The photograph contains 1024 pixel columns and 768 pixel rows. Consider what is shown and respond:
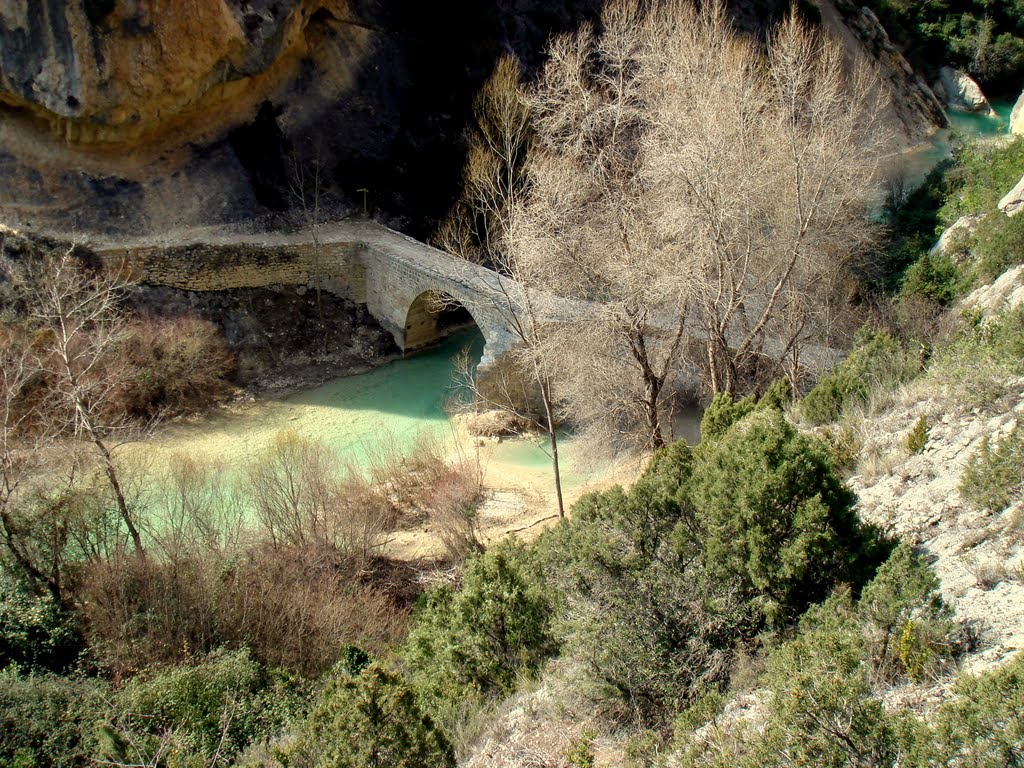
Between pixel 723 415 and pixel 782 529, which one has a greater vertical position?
pixel 782 529

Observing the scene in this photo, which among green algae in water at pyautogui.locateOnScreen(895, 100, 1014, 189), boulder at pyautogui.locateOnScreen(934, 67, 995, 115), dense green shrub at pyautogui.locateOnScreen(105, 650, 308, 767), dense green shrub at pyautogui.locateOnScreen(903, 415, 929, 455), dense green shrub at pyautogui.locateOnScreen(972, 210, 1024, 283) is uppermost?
boulder at pyautogui.locateOnScreen(934, 67, 995, 115)

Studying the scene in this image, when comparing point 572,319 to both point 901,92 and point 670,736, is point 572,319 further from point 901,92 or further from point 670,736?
point 901,92

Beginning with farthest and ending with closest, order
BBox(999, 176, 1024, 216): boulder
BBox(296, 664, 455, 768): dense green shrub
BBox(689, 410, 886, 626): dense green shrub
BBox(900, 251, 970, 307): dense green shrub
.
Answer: BBox(900, 251, 970, 307): dense green shrub
BBox(999, 176, 1024, 216): boulder
BBox(689, 410, 886, 626): dense green shrub
BBox(296, 664, 455, 768): dense green shrub

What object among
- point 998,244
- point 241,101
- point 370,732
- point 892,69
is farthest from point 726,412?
point 892,69

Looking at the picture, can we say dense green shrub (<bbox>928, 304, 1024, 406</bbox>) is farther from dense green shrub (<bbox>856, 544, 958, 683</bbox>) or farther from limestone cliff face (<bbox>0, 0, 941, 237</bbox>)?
limestone cliff face (<bbox>0, 0, 941, 237</bbox>)

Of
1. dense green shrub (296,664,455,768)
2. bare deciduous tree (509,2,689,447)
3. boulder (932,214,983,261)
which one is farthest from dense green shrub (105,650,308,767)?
boulder (932,214,983,261)

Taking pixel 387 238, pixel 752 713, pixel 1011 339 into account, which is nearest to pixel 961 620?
pixel 752 713

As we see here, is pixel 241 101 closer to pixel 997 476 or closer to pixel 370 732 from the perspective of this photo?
pixel 370 732

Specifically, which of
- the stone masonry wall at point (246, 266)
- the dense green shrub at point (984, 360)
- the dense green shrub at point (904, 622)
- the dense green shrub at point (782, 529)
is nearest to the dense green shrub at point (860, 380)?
the dense green shrub at point (984, 360)
